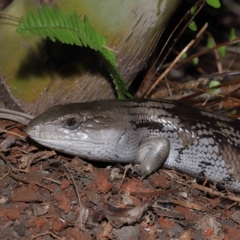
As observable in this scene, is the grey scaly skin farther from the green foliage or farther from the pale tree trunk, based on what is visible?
the green foliage

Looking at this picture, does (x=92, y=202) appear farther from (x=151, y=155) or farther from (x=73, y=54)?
(x=73, y=54)

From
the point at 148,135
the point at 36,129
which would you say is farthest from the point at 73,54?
the point at 148,135

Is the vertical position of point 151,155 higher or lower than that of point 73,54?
lower

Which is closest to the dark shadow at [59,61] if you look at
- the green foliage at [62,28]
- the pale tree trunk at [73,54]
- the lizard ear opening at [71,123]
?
the pale tree trunk at [73,54]

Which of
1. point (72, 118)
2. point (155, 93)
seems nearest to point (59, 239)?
point (72, 118)

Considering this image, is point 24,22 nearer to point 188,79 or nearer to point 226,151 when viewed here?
point 226,151

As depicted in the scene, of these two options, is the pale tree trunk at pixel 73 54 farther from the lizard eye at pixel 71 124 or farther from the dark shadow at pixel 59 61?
the lizard eye at pixel 71 124

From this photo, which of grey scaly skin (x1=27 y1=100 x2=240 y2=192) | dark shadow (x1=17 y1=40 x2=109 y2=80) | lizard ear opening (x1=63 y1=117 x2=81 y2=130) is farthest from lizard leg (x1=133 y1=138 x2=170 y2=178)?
dark shadow (x1=17 y1=40 x2=109 y2=80)
